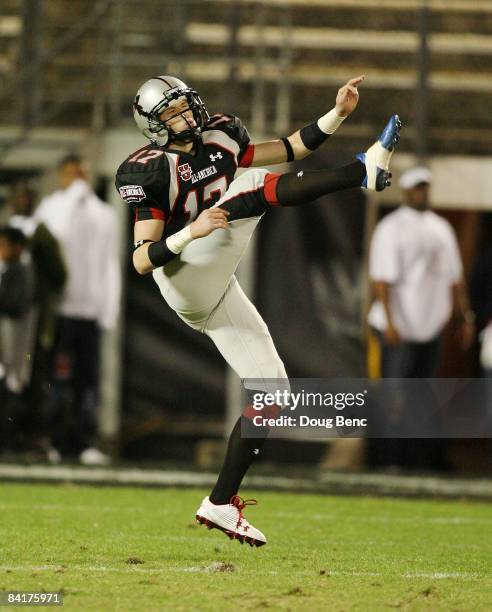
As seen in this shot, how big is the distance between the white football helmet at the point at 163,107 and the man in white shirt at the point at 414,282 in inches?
155

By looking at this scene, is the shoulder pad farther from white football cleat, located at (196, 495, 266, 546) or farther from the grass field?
the grass field

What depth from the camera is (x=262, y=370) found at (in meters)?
5.70

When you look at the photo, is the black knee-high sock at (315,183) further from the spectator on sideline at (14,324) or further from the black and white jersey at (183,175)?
the spectator on sideline at (14,324)

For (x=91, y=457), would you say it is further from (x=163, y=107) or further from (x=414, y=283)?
(x=163, y=107)

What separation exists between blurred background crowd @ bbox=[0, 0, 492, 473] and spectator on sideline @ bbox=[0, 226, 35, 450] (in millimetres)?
14

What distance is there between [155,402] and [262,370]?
494 centimetres

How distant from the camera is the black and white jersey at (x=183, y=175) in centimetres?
557

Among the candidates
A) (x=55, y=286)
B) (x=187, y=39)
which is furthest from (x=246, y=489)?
(x=187, y=39)

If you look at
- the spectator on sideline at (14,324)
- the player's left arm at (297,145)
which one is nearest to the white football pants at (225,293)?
the player's left arm at (297,145)

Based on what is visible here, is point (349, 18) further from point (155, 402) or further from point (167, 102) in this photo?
point (167, 102)

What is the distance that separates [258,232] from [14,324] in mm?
1953

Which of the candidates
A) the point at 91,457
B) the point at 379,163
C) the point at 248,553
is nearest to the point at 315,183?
the point at 379,163

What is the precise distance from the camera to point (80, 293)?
973 centimetres

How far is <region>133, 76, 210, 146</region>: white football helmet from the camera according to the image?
5664 millimetres
